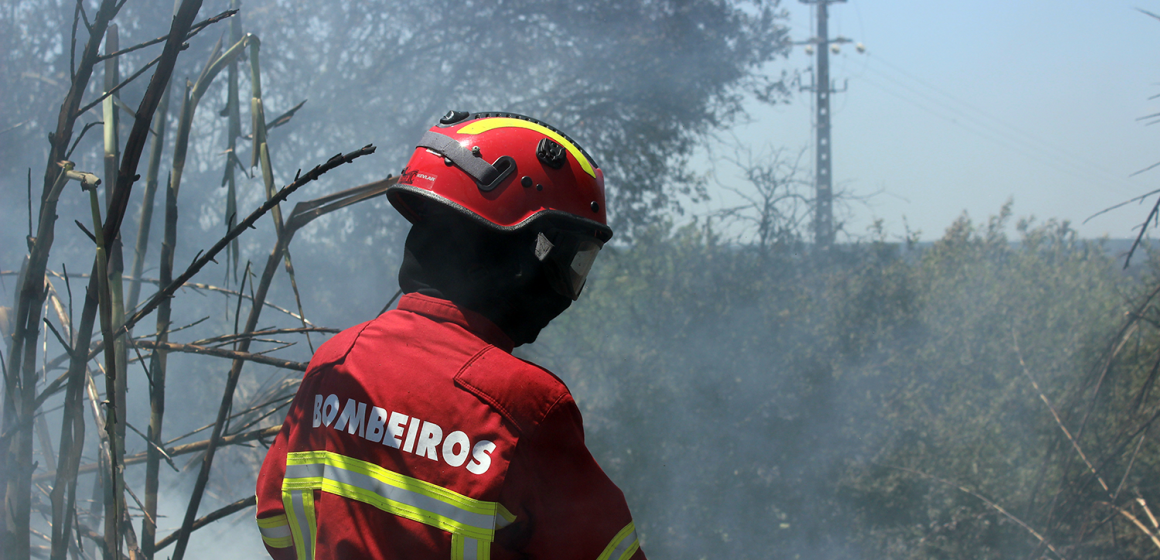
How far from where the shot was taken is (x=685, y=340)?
8375mm

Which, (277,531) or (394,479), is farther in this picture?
(277,531)

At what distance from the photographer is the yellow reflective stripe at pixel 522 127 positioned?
4.03 feet

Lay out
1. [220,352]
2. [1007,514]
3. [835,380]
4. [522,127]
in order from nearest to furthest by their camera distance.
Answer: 1. [522,127]
2. [220,352]
3. [1007,514]
4. [835,380]

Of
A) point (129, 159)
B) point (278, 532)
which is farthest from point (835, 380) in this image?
point (129, 159)

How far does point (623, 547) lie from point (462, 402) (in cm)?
28

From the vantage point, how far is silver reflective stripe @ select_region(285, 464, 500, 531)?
0.86 meters

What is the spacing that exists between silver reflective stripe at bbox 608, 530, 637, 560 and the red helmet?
0.50 metres

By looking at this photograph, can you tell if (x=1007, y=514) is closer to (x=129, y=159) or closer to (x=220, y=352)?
(x=220, y=352)

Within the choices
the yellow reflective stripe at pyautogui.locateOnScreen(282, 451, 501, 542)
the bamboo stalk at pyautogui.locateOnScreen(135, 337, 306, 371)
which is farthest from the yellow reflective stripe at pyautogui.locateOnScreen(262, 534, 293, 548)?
the bamboo stalk at pyautogui.locateOnScreen(135, 337, 306, 371)

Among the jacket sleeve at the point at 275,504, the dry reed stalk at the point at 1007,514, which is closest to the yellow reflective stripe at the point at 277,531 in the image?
the jacket sleeve at the point at 275,504

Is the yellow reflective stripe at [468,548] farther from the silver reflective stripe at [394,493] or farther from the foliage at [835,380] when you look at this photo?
the foliage at [835,380]

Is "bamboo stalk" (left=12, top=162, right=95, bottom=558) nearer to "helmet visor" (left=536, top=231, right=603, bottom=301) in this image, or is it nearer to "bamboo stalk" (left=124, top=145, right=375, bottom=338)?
"bamboo stalk" (left=124, top=145, right=375, bottom=338)

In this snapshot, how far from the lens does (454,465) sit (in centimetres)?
88

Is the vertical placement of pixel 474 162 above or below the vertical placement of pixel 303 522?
above
